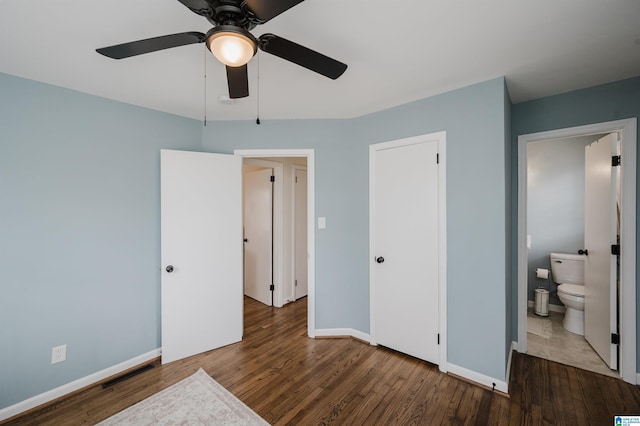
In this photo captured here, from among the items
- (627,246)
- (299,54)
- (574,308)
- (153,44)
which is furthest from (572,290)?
(153,44)

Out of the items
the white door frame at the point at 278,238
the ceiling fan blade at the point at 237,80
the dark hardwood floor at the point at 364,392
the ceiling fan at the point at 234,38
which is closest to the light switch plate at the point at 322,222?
the white door frame at the point at 278,238

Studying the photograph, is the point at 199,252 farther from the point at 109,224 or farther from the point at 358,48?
the point at 358,48

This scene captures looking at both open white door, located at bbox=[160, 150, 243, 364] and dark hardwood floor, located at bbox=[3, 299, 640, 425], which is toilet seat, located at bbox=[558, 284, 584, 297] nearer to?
dark hardwood floor, located at bbox=[3, 299, 640, 425]

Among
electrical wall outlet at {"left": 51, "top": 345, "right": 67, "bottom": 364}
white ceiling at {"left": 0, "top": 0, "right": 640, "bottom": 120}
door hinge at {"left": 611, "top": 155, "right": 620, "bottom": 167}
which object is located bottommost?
electrical wall outlet at {"left": 51, "top": 345, "right": 67, "bottom": 364}

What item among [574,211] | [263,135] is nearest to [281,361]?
[263,135]

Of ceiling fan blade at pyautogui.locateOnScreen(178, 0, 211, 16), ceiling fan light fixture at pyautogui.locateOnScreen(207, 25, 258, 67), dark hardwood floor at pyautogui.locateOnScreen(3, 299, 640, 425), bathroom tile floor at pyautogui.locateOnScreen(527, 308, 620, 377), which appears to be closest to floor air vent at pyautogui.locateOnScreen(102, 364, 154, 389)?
dark hardwood floor at pyautogui.locateOnScreen(3, 299, 640, 425)

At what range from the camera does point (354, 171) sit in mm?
2904

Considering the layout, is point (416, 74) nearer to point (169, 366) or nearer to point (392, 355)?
point (392, 355)

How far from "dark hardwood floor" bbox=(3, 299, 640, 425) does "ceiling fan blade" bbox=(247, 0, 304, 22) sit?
90.9 inches

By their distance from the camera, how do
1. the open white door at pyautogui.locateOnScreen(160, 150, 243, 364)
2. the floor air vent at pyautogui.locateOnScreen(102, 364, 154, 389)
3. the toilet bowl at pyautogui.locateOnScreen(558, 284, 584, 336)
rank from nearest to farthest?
the floor air vent at pyautogui.locateOnScreen(102, 364, 154, 389) → the open white door at pyautogui.locateOnScreen(160, 150, 243, 364) → the toilet bowl at pyautogui.locateOnScreen(558, 284, 584, 336)

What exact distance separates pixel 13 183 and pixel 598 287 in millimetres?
4998

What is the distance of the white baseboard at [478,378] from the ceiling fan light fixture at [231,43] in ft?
8.95

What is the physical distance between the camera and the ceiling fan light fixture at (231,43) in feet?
3.26

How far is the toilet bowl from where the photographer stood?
9.51 ft
